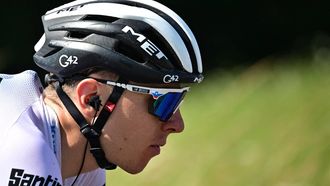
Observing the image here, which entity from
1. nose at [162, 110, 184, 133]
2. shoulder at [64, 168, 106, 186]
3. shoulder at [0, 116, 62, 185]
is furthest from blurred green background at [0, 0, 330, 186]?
shoulder at [0, 116, 62, 185]

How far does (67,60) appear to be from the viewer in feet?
12.7

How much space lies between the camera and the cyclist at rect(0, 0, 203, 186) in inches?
151

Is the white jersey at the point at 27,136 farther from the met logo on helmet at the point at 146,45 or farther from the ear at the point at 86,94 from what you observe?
the met logo on helmet at the point at 146,45

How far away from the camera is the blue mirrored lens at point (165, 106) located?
3877 mm

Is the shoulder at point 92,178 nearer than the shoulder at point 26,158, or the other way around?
the shoulder at point 26,158

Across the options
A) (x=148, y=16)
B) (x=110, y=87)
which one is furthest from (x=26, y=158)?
(x=148, y=16)

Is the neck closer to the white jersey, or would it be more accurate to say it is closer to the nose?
the white jersey

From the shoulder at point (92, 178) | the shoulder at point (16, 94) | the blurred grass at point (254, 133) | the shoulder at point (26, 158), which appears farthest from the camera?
the blurred grass at point (254, 133)

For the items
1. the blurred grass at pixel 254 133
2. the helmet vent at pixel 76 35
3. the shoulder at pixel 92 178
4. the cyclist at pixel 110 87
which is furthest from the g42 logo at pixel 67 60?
the blurred grass at pixel 254 133

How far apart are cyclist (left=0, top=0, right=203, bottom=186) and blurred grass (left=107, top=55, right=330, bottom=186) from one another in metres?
2.89

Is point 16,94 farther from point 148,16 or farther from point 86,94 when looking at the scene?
point 148,16

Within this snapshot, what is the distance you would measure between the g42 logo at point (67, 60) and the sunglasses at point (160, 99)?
0.13 meters

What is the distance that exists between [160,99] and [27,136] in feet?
2.04

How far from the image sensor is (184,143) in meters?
7.50
